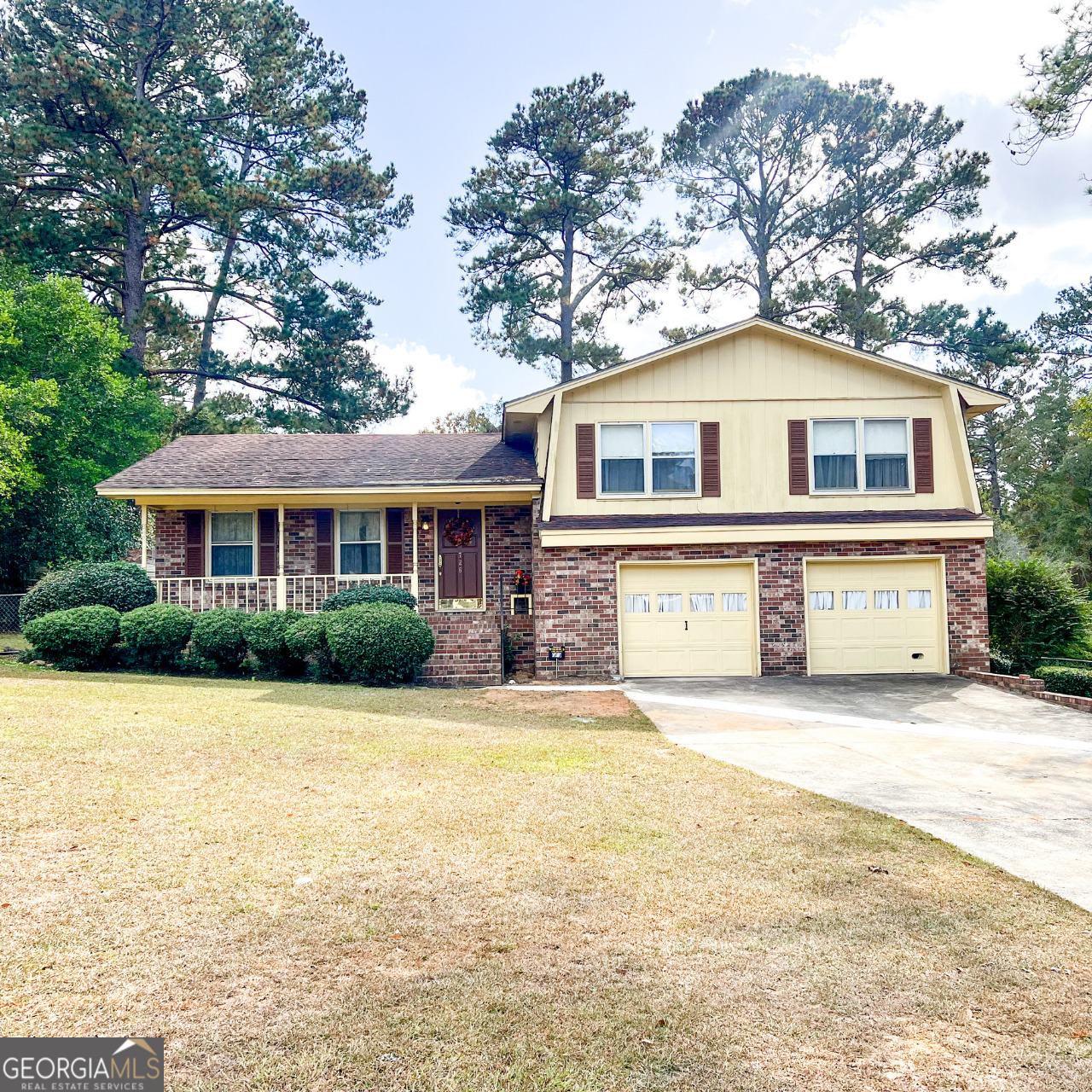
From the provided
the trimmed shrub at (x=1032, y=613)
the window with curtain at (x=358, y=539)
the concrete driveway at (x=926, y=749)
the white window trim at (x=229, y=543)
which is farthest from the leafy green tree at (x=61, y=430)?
the trimmed shrub at (x=1032, y=613)

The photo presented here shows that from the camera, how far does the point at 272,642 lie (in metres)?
13.1

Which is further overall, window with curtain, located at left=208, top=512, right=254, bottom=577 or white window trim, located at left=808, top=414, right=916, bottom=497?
window with curtain, located at left=208, top=512, right=254, bottom=577

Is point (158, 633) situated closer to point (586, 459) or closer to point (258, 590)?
point (258, 590)

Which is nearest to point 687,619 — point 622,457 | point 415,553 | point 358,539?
point 622,457

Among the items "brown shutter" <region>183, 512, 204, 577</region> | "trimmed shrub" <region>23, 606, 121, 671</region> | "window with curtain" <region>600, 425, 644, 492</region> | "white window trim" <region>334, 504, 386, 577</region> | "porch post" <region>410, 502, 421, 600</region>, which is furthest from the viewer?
"white window trim" <region>334, 504, 386, 577</region>

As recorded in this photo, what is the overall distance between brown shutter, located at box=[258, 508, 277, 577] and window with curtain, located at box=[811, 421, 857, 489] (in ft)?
34.4

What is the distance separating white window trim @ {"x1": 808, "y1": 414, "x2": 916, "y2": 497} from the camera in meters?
14.5

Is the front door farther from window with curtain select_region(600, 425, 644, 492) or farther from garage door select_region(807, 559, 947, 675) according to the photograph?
Result: garage door select_region(807, 559, 947, 675)

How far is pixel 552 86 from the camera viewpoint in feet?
94.8

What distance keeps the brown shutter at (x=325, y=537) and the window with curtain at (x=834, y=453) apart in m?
9.39

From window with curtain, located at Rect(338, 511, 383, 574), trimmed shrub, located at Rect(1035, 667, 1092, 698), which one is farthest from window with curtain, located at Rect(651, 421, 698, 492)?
trimmed shrub, located at Rect(1035, 667, 1092, 698)

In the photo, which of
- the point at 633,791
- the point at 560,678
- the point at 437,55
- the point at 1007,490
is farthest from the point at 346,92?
the point at 1007,490

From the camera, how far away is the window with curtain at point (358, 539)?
53.2 feet

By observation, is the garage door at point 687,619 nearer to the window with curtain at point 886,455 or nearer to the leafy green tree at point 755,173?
the window with curtain at point 886,455
